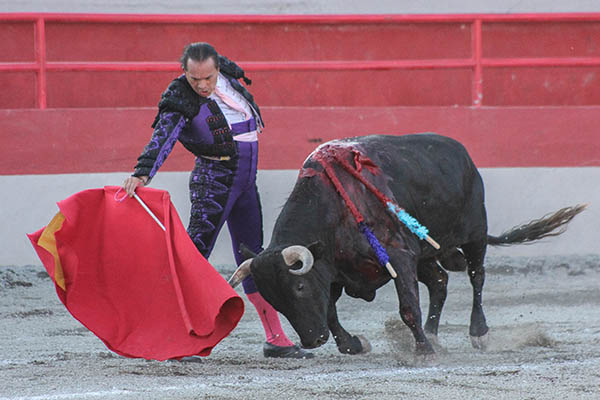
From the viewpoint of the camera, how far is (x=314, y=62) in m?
7.91

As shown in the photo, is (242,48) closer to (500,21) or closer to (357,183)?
(500,21)

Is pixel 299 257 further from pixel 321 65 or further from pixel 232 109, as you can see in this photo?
pixel 321 65

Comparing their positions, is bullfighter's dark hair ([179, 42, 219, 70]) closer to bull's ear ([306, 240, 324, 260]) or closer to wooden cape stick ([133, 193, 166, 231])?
wooden cape stick ([133, 193, 166, 231])

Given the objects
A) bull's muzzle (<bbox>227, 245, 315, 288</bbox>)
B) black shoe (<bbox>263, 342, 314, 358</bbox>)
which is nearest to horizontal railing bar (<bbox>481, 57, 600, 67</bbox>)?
black shoe (<bbox>263, 342, 314, 358</bbox>)

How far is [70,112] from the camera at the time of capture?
7.50 m

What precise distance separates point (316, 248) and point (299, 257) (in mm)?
146

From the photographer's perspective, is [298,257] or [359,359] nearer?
[298,257]

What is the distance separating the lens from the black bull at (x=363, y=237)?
467cm

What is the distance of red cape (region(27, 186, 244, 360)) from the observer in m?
4.64

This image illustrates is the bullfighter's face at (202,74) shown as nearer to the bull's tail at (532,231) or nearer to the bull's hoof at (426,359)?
the bull's hoof at (426,359)

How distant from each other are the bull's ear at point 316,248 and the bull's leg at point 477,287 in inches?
49.8

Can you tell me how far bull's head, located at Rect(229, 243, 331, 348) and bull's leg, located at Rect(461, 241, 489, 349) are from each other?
119 cm

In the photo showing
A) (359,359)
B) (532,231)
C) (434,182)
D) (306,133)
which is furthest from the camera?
(306,133)

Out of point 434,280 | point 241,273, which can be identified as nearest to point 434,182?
point 434,280
